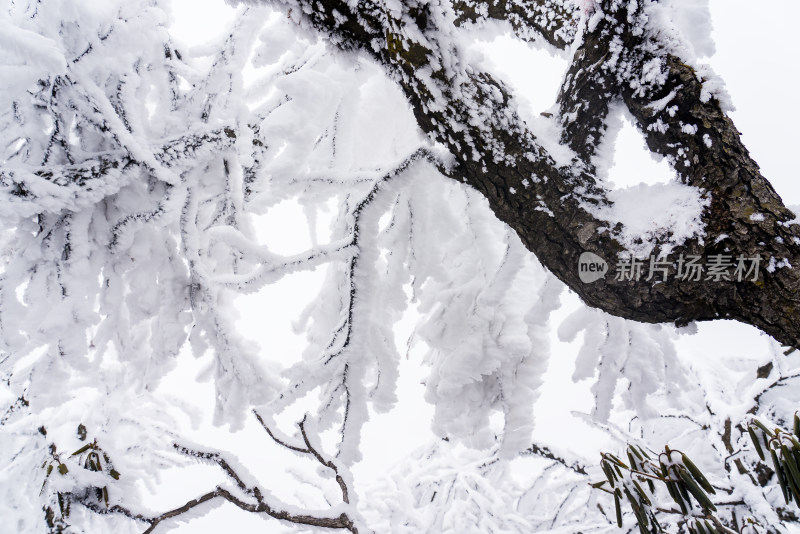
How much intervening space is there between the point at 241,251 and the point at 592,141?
1184 mm

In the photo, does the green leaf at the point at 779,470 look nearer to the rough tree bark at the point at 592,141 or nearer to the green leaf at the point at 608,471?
the green leaf at the point at 608,471

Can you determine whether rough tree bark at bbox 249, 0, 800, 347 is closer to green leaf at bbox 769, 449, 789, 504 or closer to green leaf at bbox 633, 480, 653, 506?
green leaf at bbox 769, 449, 789, 504

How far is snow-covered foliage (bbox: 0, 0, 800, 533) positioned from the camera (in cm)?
138

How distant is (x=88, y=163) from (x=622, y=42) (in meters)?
1.71

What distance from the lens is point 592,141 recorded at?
1259 mm

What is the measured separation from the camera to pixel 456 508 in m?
3.47

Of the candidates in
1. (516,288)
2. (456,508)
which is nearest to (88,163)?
(516,288)

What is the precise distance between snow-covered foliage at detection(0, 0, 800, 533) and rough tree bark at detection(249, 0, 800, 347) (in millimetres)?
51

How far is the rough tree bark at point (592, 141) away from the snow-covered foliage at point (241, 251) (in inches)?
2.0

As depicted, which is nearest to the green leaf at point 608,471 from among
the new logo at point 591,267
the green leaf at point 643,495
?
the green leaf at point 643,495

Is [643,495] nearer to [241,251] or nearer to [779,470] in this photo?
[779,470]

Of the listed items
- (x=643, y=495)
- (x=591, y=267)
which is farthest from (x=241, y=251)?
(x=643, y=495)

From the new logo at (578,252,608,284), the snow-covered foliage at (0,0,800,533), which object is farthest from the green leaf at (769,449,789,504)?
the new logo at (578,252,608,284)

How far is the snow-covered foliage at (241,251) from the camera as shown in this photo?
1379mm
